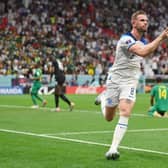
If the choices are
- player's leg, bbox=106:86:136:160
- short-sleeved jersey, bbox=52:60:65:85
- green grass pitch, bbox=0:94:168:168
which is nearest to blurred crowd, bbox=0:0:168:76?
short-sleeved jersey, bbox=52:60:65:85

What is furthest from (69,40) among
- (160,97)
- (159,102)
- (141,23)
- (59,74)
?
(141,23)

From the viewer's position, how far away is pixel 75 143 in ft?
38.0

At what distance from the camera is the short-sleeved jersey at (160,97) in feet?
64.5

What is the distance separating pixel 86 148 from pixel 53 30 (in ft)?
107

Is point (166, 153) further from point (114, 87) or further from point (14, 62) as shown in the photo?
point (14, 62)

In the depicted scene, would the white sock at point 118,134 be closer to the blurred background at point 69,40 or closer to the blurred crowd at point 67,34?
the blurred background at point 69,40

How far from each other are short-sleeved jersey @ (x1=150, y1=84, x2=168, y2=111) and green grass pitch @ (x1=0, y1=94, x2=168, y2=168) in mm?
1371

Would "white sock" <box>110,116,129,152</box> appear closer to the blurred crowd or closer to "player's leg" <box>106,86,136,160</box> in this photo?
"player's leg" <box>106,86,136,160</box>

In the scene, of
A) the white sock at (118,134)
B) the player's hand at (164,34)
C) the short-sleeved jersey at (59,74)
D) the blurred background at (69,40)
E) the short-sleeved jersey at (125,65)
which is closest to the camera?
the player's hand at (164,34)

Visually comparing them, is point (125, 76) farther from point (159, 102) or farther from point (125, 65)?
point (159, 102)

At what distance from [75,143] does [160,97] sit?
28.5 feet

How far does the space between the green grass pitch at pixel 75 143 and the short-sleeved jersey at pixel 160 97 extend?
1371 millimetres

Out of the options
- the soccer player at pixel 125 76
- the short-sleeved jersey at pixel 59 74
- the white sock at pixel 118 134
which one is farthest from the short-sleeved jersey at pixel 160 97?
the white sock at pixel 118 134

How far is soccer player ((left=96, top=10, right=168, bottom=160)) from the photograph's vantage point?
9.51 meters
